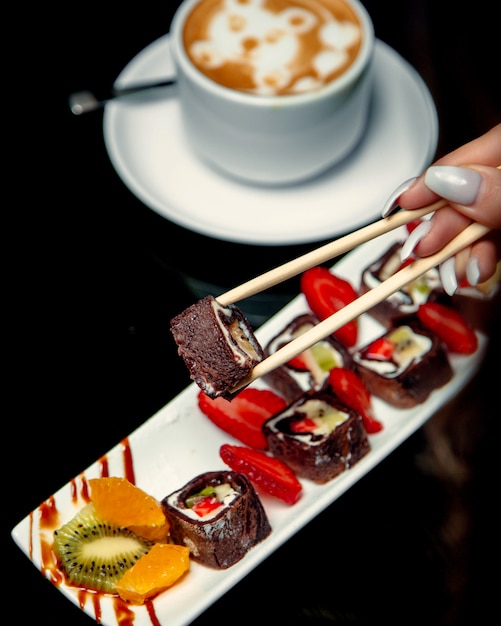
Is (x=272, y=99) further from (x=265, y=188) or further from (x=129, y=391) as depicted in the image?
(x=129, y=391)

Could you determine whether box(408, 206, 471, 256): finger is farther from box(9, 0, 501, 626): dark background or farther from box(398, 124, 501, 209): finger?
box(9, 0, 501, 626): dark background

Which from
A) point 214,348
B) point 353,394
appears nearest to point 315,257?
point 214,348

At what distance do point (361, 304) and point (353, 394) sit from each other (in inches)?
15.5

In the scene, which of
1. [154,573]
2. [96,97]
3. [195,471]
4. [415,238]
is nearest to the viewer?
[154,573]

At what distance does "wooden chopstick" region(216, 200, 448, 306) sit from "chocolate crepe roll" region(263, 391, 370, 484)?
0.40m

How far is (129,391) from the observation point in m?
2.04

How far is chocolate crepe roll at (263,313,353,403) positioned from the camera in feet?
6.31

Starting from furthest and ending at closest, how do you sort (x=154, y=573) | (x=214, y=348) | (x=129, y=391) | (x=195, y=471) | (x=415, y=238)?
1. (x=129, y=391)
2. (x=195, y=471)
3. (x=415, y=238)
4. (x=154, y=573)
5. (x=214, y=348)

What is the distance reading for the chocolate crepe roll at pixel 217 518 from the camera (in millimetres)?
1610

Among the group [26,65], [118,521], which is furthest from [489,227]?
[26,65]

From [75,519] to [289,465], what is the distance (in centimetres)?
47

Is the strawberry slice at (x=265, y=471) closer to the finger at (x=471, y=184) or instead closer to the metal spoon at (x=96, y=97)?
the finger at (x=471, y=184)

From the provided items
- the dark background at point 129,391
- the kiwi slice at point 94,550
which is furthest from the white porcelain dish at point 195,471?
the dark background at point 129,391

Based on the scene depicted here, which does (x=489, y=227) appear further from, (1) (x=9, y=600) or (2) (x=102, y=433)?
(1) (x=9, y=600)
